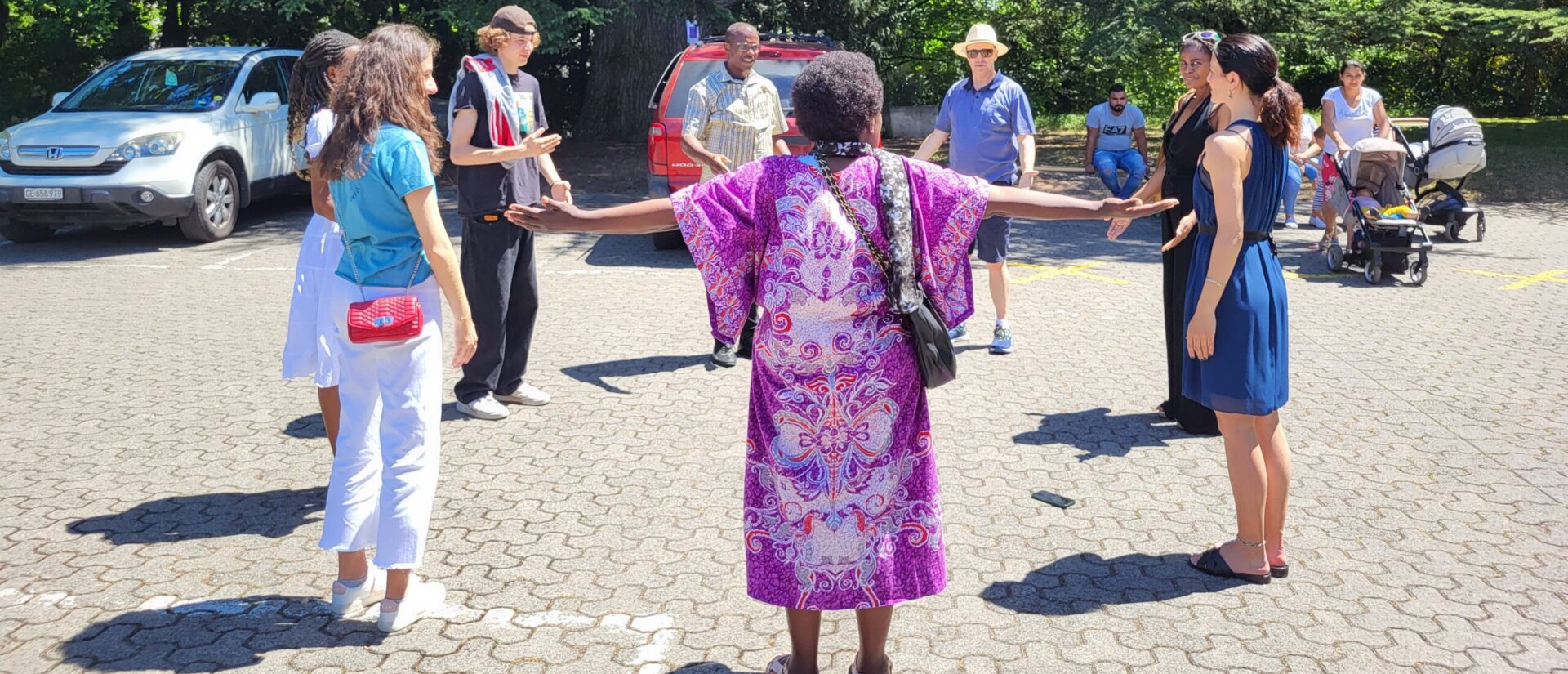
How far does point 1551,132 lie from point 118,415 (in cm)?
2248

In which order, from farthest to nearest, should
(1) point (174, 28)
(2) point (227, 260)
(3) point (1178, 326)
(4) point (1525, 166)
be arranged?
(1) point (174, 28), (4) point (1525, 166), (2) point (227, 260), (3) point (1178, 326)

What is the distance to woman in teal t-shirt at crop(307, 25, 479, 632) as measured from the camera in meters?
4.03

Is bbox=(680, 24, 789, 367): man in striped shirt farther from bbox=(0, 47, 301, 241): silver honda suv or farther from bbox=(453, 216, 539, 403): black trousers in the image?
bbox=(0, 47, 301, 241): silver honda suv

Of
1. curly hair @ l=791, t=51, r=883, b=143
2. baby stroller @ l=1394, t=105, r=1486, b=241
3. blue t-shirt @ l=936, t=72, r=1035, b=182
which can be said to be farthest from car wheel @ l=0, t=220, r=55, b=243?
baby stroller @ l=1394, t=105, r=1486, b=241

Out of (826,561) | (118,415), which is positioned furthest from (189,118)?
(826,561)

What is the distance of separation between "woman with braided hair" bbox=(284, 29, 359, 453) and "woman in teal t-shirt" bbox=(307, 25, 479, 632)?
0.49 meters

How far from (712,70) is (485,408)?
614 cm

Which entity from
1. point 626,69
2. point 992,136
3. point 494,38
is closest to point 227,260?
point 494,38

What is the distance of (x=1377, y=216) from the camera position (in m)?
10.8

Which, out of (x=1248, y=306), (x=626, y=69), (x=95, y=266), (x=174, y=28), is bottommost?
(x=95, y=266)

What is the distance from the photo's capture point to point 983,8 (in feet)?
84.9

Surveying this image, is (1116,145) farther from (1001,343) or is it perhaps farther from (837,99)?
(837,99)

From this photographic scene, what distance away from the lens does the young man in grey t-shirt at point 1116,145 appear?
1388 cm

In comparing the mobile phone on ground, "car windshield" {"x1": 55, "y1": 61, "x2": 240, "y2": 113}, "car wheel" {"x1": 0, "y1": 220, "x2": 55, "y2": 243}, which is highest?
"car windshield" {"x1": 55, "y1": 61, "x2": 240, "y2": 113}
